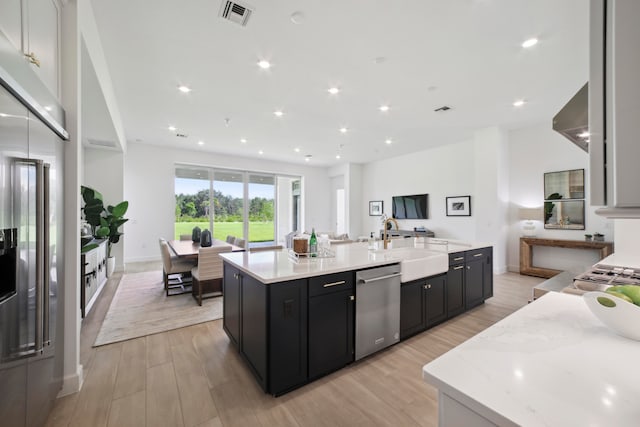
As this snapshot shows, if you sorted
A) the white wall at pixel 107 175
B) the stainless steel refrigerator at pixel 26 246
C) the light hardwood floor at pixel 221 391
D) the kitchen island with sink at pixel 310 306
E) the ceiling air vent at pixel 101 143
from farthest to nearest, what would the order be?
the white wall at pixel 107 175 < the ceiling air vent at pixel 101 143 < the kitchen island with sink at pixel 310 306 < the light hardwood floor at pixel 221 391 < the stainless steel refrigerator at pixel 26 246

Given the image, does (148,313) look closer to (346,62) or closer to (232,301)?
(232,301)

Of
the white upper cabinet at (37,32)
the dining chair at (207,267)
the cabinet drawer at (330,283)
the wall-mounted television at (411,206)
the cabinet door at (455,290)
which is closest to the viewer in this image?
the white upper cabinet at (37,32)

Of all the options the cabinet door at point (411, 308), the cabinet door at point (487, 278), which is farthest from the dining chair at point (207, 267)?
the cabinet door at point (487, 278)

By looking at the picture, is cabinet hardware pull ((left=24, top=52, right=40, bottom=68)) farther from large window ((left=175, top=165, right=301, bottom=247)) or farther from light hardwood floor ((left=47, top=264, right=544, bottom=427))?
large window ((left=175, top=165, right=301, bottom=247))

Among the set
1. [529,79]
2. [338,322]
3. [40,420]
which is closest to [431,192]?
[529,79]

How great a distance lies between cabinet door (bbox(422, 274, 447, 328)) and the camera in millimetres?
2693

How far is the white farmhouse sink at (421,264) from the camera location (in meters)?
2.42

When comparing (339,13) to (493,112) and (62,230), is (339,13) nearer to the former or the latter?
(62,230)

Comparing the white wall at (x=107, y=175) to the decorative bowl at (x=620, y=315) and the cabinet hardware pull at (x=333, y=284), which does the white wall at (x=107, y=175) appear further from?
the decorative bowl at (x=620, y=315)

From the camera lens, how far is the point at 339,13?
2.32 metres

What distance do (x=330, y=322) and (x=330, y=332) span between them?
81mm

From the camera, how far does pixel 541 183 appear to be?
→ 5297 mm

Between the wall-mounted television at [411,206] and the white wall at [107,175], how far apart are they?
7.25 metres

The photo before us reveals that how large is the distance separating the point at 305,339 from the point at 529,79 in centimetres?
429
